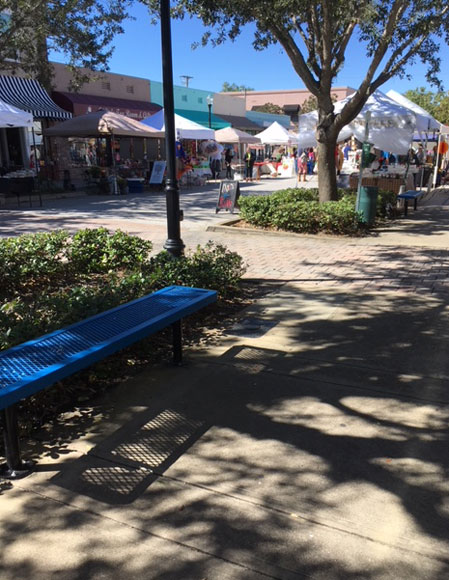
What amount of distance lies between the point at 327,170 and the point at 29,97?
1479 cm

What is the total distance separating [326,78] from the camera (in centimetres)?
1170

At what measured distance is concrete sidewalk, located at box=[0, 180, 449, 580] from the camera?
2.38m

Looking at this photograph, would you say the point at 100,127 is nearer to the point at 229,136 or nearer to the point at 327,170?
the point at 229,136

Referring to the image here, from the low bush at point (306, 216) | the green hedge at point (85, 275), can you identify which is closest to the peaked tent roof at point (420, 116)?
the low bush at point (306, 216)

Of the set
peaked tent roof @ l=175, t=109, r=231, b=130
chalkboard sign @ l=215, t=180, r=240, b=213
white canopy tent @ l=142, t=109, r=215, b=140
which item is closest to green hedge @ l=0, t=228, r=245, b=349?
chalkboard sign @ l=215, t=180, r=240, b=213

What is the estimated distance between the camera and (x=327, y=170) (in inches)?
492

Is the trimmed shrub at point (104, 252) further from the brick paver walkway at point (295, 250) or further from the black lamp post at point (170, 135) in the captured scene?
the brick paver walkway at point (295, 250)

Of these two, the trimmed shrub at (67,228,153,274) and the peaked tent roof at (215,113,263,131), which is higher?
the peaked tent roof at (215,113,263,131)

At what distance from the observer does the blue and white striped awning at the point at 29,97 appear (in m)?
20.3

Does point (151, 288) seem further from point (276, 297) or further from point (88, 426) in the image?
point (88, 426)

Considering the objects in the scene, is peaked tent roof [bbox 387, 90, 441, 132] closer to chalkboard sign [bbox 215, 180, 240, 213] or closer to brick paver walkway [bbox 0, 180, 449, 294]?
brick paver walkway [bbox 0, 180, 449, 294]

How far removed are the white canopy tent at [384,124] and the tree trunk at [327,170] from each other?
9.19 ft

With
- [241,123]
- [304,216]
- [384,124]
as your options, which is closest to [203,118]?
[241,123]

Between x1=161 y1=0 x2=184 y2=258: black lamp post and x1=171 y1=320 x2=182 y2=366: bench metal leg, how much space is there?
7.32ft
